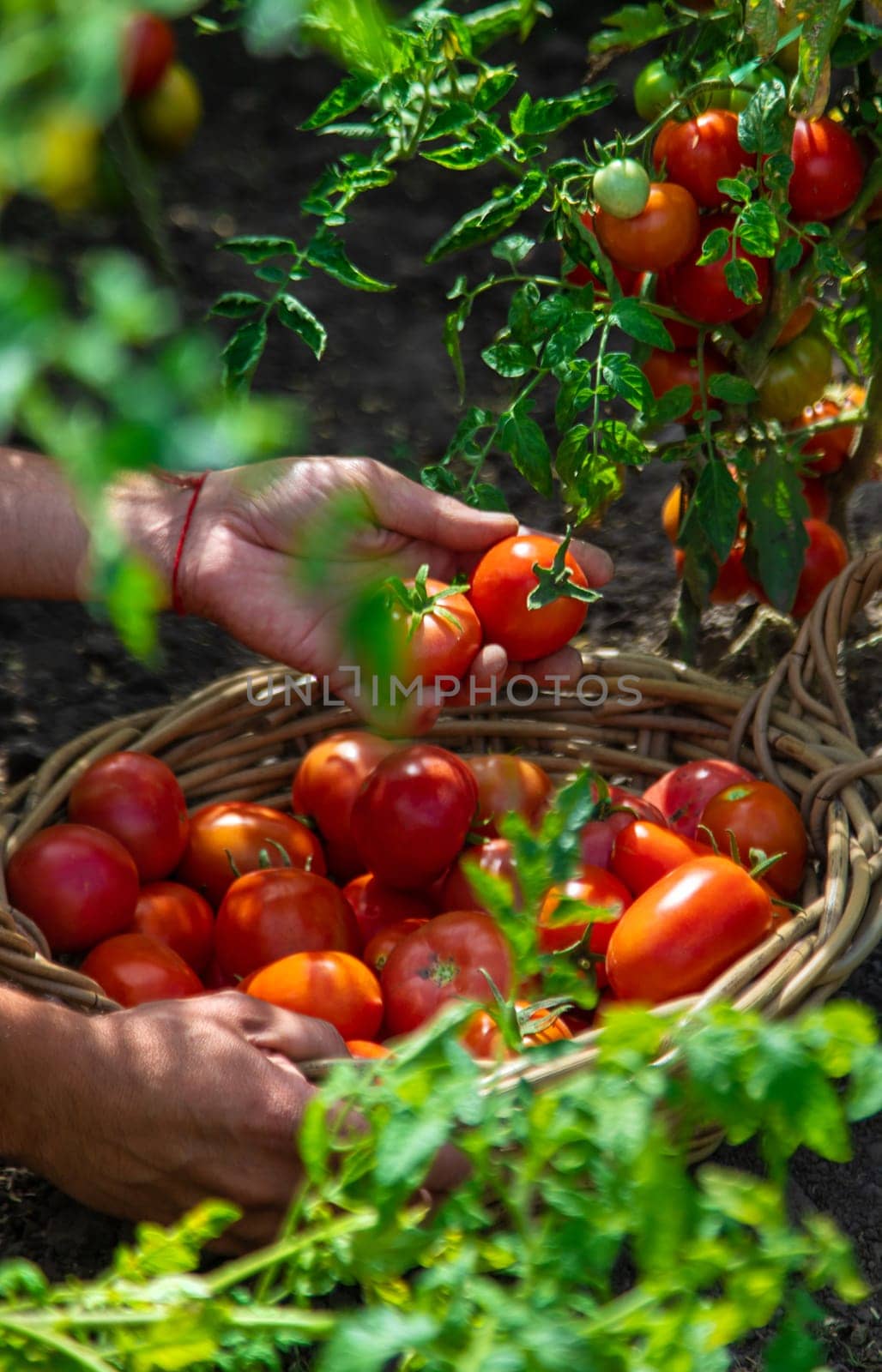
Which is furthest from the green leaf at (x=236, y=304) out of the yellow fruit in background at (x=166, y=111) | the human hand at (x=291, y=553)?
the yellow fruit in background at (x=166, y=111)

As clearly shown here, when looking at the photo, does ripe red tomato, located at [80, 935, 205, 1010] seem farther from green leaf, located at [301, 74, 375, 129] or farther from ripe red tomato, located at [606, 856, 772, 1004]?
green leaf, located at [301, 74, 375, 129]

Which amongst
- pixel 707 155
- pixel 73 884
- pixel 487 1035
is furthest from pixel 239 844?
pixel 707 155

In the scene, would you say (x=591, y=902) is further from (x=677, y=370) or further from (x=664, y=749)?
(x=677, y=370)

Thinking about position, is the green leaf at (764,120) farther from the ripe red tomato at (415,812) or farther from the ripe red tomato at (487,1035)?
the ripe red tomato at (487,1035)

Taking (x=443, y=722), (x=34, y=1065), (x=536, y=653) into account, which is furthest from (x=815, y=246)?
(x=34, y=1065)

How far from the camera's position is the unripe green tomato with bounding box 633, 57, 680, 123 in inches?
66.3

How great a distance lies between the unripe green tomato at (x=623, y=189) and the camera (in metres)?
1.49

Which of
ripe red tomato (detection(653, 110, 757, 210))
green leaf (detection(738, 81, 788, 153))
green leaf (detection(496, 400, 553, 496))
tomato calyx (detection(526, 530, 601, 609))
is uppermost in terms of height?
green leaf (detection(738, 81, 788, 153))

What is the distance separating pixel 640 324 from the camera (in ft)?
4.84

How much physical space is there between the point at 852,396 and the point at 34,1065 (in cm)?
143

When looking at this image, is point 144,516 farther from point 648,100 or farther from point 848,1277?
point 848,1277

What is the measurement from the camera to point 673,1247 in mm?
547

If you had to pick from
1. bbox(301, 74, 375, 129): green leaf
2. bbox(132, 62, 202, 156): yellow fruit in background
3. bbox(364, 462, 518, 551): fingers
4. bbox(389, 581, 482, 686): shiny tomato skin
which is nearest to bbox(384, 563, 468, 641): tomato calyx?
bbox(389, 581, 482, 686): shiny tomato skin

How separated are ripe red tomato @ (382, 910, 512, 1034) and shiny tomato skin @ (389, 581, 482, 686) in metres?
0.27
